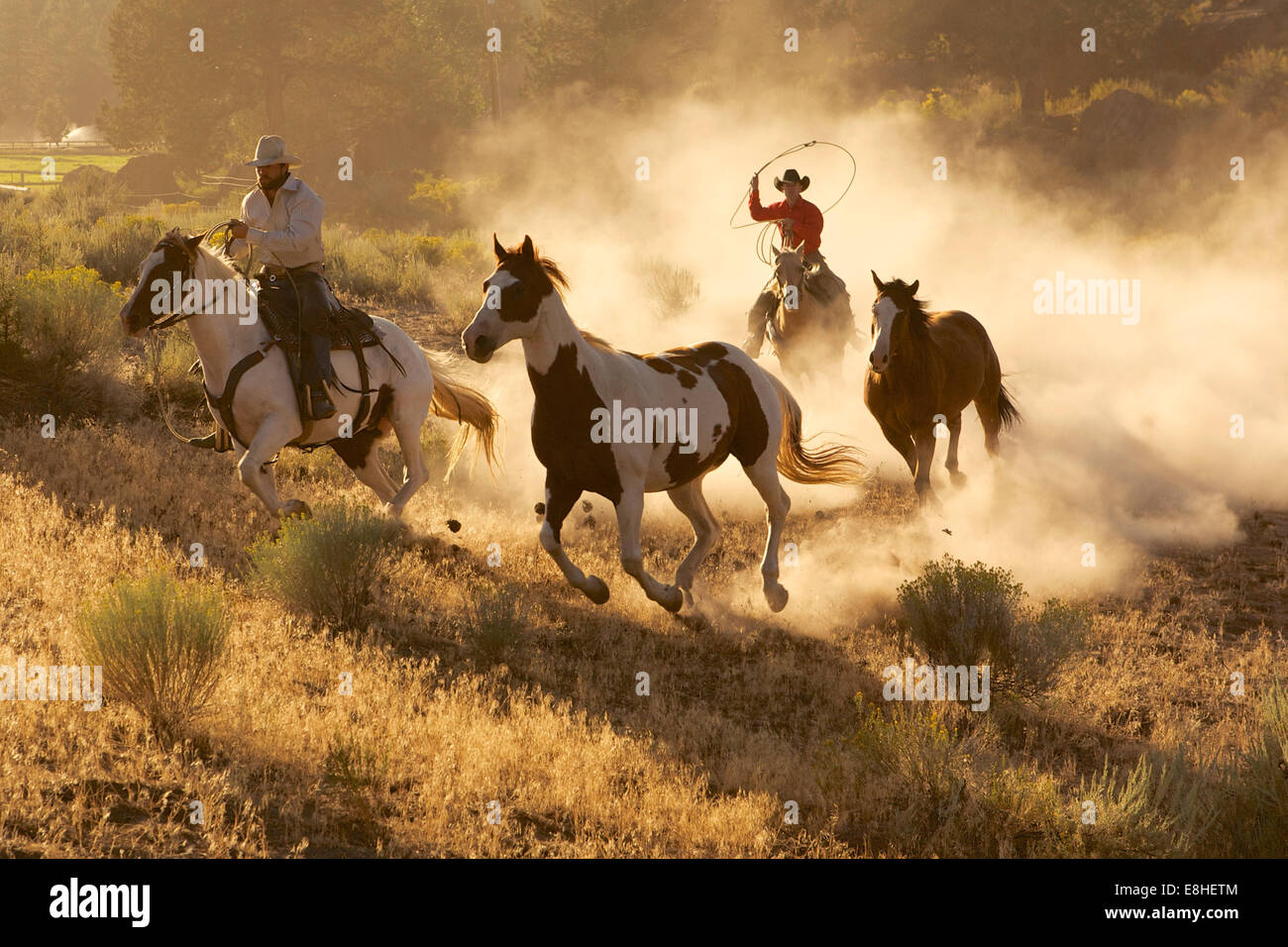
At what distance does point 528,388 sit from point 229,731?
1108cm

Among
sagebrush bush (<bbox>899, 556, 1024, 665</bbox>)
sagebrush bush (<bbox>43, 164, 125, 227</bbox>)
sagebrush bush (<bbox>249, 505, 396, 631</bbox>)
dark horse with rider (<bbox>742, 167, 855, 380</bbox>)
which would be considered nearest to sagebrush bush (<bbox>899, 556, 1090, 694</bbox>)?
sagebrush bush (<bbox>899, 556, 1024, 665</bbox>)

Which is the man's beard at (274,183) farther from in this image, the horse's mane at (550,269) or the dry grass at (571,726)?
the dry grass at (571,726)

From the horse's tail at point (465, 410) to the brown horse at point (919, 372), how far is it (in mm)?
3748

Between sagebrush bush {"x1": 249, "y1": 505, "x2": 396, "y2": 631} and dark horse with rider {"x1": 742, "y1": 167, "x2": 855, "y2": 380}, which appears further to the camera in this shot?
dark horse with rider {"x1": 742, "y1": 167, "x2": 855, "y2": 380}

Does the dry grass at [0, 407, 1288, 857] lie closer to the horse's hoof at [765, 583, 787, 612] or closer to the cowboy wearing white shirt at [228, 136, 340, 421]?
the horse's hoof at [765, 583, 787, 612]

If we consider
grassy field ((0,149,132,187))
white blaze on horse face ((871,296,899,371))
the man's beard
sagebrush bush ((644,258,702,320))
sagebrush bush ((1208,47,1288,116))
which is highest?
grassy field ((0,149,132,187))

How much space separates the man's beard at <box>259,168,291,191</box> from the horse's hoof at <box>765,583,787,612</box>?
527 centimetres

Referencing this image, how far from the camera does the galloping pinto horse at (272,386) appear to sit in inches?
336

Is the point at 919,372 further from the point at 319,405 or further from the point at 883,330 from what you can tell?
the point at 319,405

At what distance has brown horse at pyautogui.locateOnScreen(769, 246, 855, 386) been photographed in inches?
557

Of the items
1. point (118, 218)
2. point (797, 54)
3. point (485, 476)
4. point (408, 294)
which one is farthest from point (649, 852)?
point (797, 54)

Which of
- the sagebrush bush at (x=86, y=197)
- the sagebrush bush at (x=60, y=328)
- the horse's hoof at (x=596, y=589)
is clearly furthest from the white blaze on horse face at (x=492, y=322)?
the sagebrush bush at (x=86, y=197)

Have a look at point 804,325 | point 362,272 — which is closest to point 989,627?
point 804,325

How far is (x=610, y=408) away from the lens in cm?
807
